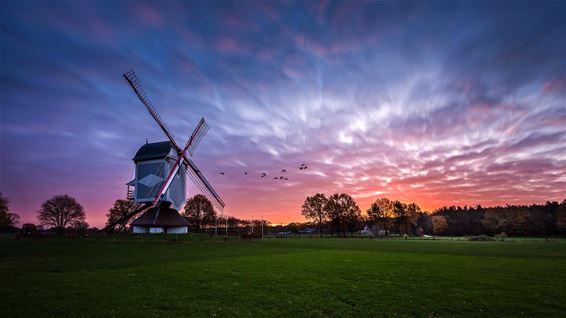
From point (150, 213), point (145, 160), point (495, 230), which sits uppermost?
point (145, 160)

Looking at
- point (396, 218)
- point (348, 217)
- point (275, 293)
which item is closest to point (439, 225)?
point (396, 218)

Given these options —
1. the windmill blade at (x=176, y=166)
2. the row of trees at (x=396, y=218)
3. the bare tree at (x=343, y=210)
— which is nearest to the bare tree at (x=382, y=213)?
the row of trees at (x=396, y=218)

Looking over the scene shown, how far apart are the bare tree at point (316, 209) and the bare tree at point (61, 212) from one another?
74.4 meters

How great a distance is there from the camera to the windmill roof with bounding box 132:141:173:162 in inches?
2159

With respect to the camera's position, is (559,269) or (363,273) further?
(559,269)

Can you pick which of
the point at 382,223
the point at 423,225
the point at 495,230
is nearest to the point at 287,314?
the point at 382,223

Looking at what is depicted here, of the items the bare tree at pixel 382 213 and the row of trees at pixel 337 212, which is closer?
the row of trees at pixel 337 212

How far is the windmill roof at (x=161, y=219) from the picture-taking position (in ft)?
171

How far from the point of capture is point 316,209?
374ft

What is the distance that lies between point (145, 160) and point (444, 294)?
178 feet

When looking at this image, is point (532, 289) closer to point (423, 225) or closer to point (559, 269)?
point (559, 269)

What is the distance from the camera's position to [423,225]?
159625mm

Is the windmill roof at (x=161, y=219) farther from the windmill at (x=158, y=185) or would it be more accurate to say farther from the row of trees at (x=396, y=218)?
the row of trees at (x=396, y=218)

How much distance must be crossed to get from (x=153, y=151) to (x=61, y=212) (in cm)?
5153
